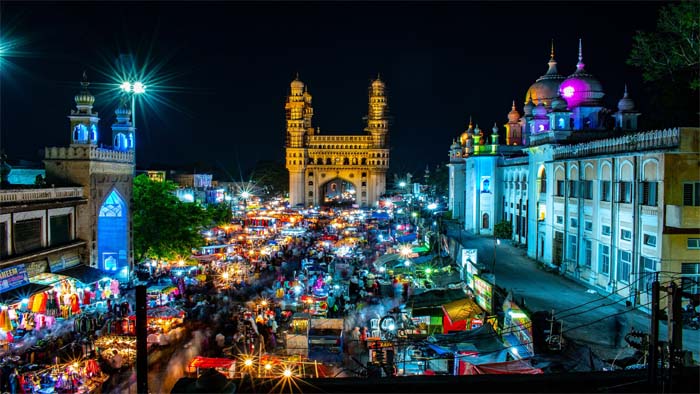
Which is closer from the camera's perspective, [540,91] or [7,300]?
[7,300]

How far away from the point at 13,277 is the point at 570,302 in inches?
614

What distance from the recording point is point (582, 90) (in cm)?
3184

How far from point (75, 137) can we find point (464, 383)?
18638mm

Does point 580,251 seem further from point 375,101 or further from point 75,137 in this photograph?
point 375,101

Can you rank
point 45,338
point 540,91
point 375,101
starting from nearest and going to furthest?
point 45,338 → point 540,91 → point 375,101

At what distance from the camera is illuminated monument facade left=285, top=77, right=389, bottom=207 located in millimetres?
81000

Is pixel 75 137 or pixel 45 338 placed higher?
pixel 75 137

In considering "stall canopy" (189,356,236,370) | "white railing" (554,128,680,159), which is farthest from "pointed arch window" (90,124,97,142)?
"white railing" (554,128,680,159)

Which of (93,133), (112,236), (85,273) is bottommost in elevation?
(85,273)

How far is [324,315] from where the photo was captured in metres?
16.4

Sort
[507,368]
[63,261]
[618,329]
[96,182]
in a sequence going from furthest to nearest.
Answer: [96,182] → [63,261] → [618,329] → [507,368]

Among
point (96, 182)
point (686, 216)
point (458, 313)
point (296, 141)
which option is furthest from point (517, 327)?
point (296, 141)

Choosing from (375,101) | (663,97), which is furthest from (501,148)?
(375,101)

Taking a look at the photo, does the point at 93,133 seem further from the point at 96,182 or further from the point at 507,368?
the point at 507,368
